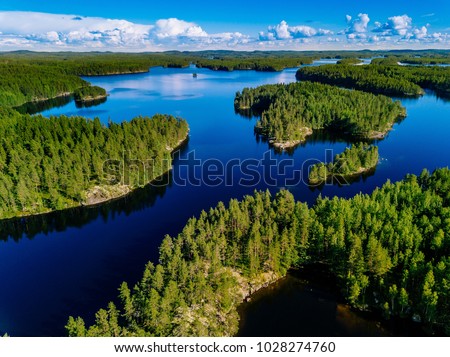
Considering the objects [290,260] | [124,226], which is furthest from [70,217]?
[290,260]

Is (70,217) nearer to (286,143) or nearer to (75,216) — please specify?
(75,216)

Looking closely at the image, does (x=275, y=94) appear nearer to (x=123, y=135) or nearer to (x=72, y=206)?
(x=123, y=135)

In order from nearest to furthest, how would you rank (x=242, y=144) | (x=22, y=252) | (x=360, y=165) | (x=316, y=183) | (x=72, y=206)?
(x=22, y=252), (x=72, y=206), (x=316, y=183), (x=360, y=165), (x=242, y=144)

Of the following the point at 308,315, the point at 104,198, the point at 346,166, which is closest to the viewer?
the point at 308,315

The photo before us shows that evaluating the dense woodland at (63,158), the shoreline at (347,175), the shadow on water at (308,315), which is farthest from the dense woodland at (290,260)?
the dense woodland at (63,158)

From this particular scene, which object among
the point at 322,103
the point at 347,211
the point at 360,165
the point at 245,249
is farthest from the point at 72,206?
the point at 322,103

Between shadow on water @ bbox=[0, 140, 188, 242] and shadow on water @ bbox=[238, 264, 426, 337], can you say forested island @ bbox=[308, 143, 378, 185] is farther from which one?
shadow on water @ bbox=[0, 140, 188, 242]
